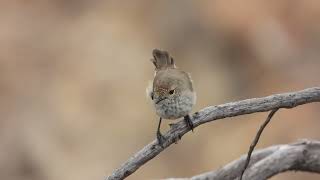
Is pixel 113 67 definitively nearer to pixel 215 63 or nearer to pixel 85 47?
pixel 85 47

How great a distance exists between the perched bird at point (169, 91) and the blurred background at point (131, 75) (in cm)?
478

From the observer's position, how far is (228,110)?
254 centimetres

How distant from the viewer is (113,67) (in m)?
8.88

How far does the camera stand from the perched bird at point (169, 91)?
9.12 ft

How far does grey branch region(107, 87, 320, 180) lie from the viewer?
250cm

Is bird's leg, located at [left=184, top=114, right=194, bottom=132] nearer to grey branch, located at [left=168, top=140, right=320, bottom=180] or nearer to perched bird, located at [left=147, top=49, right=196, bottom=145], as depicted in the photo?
perched bird, located at [left=147, top=49, right=196, bottom=145]

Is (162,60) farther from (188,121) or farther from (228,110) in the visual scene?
(228,110)

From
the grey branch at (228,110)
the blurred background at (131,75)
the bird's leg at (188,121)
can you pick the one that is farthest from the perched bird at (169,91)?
the blurred background at (131,75)

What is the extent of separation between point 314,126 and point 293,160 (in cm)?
489

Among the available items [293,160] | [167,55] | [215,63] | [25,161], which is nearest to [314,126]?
[215,63]

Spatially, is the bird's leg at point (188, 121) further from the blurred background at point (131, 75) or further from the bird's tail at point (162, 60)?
the blurred background at point (131, 75)

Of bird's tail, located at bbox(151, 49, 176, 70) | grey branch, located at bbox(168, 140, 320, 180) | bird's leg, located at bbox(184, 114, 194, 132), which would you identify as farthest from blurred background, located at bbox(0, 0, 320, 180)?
bird's leg, located at bbox(184, 114, 194, 132)

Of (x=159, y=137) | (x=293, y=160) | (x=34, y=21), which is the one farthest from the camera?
(x=34, y=21)

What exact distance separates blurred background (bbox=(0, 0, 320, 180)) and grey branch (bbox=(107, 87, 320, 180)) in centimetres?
502
